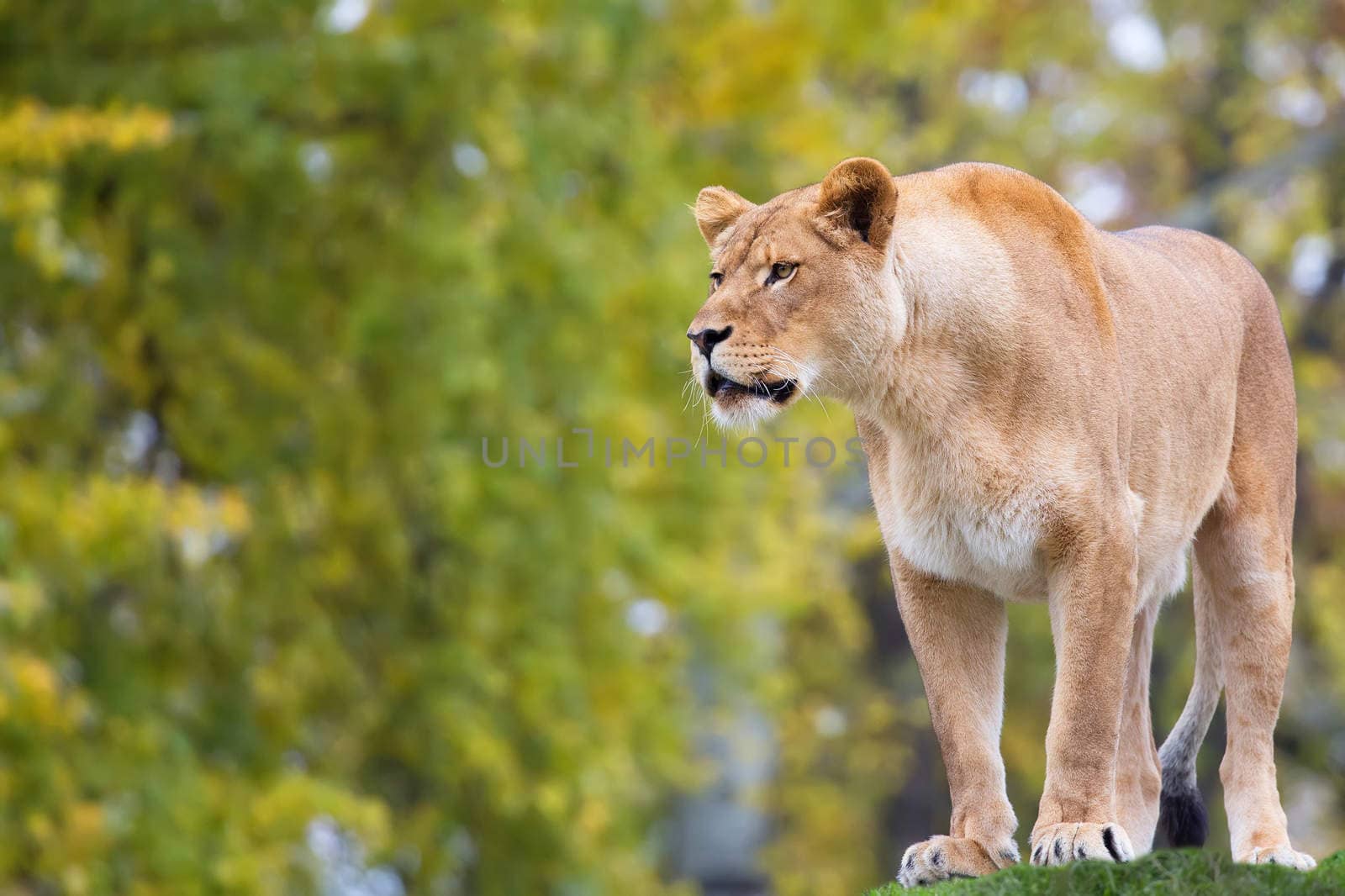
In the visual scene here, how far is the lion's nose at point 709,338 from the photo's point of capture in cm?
416

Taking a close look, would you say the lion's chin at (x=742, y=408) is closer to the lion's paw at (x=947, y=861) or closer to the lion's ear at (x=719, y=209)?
the lion's ear at (x=719, y=209)

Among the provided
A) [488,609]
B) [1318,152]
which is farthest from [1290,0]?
[488,609]

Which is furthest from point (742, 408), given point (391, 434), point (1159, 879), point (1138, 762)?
point (391, 434)

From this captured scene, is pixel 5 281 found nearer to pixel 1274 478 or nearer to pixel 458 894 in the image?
pixel 458 894

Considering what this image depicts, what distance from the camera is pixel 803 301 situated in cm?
427

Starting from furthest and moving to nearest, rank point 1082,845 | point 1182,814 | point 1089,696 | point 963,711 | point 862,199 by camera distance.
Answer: point 1182,814 → point 963,711 → point 862,199 → point 1089,696 → point 1082,845

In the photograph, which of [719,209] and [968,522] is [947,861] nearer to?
[968,522]

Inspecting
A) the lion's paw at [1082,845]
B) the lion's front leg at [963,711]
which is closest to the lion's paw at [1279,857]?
the lion's paw at [1082,845]

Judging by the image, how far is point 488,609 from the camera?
51.6 feet

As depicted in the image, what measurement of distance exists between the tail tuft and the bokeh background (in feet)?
23.6

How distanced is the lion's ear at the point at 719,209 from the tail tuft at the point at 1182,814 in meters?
2.02

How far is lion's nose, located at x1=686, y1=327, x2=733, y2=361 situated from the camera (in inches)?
164

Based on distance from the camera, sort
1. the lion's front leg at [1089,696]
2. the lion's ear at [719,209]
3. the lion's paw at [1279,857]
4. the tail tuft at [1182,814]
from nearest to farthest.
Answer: the lion's front leg at [1089,696] < the lion's paw at [1279,857] < the lion's ear at [719,209] < the tail tuft at [1182,814]

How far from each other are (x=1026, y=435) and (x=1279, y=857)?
1305 mm
